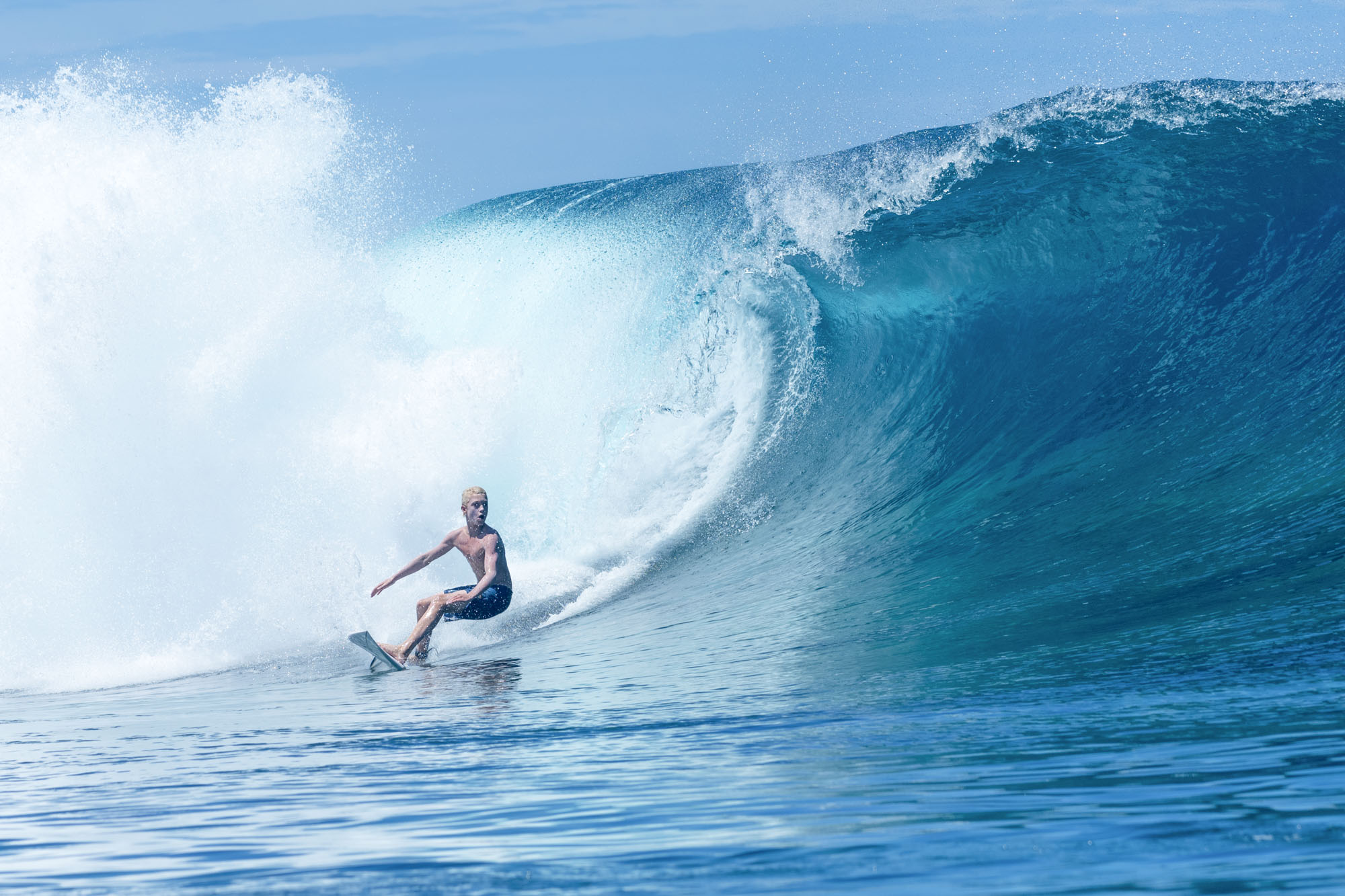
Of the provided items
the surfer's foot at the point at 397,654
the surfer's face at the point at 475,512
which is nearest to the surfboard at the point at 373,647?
the surfer's foot at the point at 397,654

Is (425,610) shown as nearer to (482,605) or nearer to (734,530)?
(482,605)

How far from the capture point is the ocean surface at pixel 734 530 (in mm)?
3408

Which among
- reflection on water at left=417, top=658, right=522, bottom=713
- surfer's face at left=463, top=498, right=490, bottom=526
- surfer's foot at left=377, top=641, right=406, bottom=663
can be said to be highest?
surfer's face at left=463, top=498, right=490, bottom=526

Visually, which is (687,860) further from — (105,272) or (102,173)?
(102,173)

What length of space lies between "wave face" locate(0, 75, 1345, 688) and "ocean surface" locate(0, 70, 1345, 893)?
4 cm

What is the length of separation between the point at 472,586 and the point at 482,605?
135 millimetres

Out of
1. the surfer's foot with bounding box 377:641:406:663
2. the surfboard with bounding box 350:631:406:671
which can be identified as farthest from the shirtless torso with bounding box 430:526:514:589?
the surfboard with bounding box 350:631:406:671

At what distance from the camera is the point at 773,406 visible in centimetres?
1103

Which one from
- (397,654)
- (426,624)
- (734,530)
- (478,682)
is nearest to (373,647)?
(397,654)

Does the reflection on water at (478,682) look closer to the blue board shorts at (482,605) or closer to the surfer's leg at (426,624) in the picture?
the surfer's leg at (426,624)

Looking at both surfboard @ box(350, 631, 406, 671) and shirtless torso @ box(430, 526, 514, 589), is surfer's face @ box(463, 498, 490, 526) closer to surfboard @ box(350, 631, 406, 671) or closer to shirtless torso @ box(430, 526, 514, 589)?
shirtless torso @ box(430, 526, 514, 589)

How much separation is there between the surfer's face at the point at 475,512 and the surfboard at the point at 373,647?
1.00 metres

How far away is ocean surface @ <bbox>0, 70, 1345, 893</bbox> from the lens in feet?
11.2

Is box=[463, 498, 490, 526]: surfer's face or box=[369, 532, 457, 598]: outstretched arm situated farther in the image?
box=[369, 532, 457, 598]: outstretched arm
